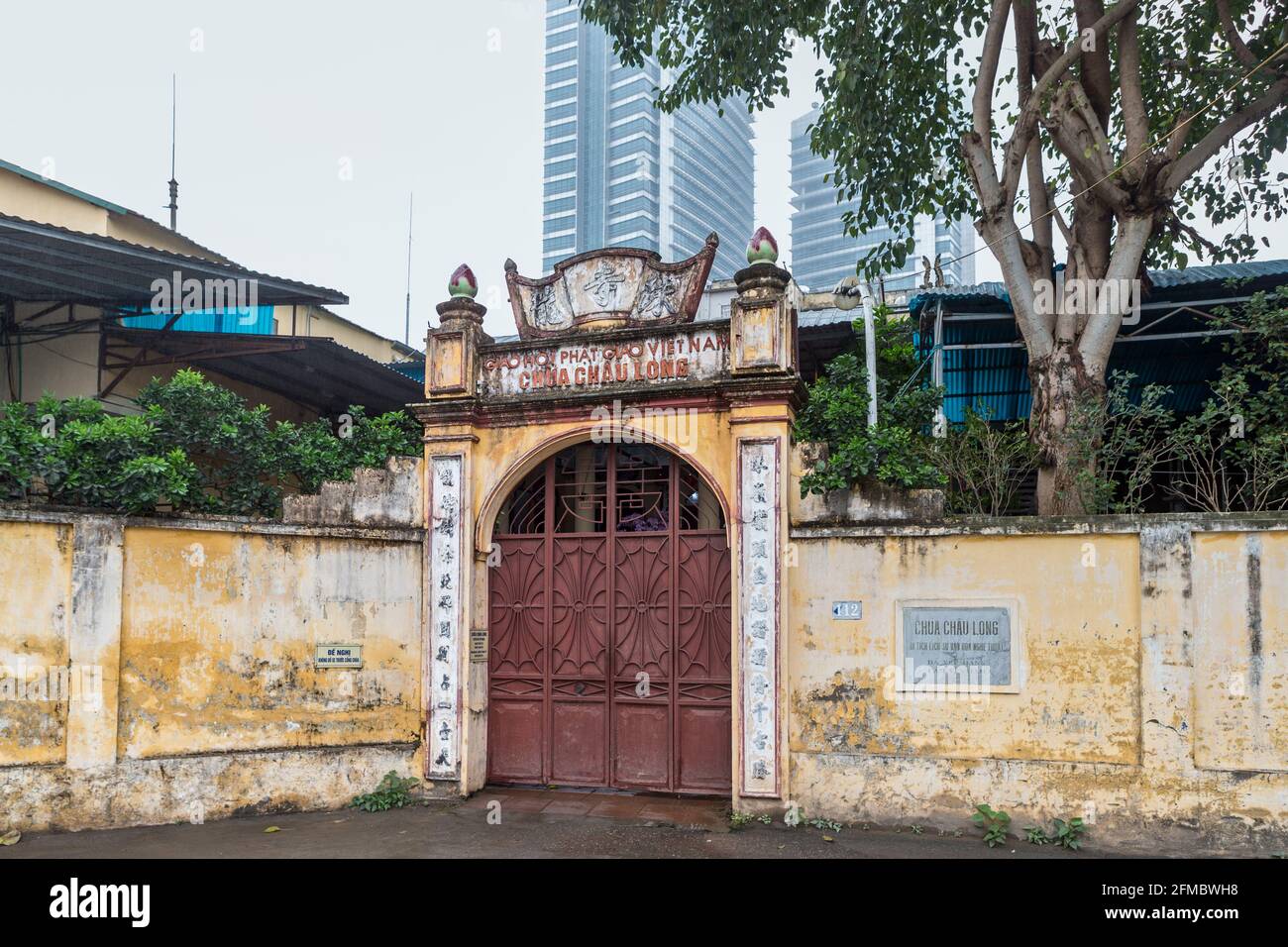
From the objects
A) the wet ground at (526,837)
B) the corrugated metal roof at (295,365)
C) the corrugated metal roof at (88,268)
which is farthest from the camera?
the corrugated metal roof at (295,365)

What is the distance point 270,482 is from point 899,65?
8066 millimetres

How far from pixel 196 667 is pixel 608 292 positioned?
16.2 feet

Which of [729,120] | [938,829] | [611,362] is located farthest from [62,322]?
[729,120]

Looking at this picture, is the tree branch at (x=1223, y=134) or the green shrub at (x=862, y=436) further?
the tree branch at (x=1223, y=134)

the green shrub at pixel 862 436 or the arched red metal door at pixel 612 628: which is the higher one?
the green shrub at pixel 862 436

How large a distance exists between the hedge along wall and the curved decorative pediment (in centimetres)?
242

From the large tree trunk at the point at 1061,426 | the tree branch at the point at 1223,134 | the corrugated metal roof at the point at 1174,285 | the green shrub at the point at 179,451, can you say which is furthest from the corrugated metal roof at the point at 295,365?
the tree branch at the point at 1223,134

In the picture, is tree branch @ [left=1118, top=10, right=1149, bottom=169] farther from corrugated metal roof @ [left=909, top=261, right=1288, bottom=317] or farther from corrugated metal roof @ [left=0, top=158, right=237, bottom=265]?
corrugated metal roof @ [left=0, top=158, right=237, bottom=265]

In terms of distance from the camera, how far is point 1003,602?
6.95 metres

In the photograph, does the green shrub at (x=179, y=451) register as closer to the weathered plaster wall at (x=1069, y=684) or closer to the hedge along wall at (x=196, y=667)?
the hedge along wall at (x=196, y=667)

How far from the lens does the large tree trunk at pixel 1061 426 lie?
25.3ft

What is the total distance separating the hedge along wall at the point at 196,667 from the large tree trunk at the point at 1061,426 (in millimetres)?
5875

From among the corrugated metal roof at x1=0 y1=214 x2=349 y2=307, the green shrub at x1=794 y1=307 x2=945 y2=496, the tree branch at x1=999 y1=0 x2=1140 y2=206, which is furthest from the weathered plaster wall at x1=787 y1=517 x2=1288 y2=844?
the corrugated metal roof at x1=0 y1=214 x2=349 y2=307

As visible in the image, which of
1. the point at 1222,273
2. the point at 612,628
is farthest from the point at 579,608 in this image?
the point at 1222,273
